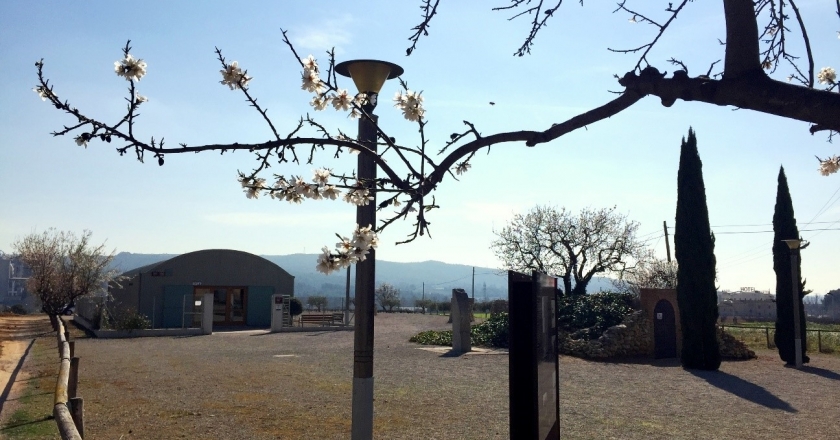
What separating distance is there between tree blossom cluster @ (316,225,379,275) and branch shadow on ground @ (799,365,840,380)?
15.9 m

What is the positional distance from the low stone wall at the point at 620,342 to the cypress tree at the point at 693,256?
8.01ft

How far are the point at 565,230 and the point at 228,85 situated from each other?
101ft

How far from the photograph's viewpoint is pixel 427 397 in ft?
39.5

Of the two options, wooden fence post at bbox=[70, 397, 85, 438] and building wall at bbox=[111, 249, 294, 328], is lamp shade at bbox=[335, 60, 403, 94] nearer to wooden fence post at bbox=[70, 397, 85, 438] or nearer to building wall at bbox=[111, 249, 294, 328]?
wooden fence post at bbox=[70, 397, 85, 438]

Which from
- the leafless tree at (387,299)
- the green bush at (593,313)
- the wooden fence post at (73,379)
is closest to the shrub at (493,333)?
the green bush at (593,313)

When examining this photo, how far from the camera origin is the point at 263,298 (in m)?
37.2

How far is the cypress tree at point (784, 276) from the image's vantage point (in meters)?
19.4

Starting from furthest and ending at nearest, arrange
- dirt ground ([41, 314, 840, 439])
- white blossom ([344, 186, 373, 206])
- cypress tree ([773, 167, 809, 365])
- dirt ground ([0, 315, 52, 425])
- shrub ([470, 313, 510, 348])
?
shrub ([470, 313, 510, 348]) < cypress tree ([773, 167, 809, 365]) < dirt ground ([0, 315, 52, 425]) < dirt ground ([41, 314, 840, 439]) < white blossom ([344, 186, 373, 206])

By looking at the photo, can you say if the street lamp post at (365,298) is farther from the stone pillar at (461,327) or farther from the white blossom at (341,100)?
the stone pillar at (461,327)

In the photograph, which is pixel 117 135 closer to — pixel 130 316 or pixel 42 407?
pixel 42 407

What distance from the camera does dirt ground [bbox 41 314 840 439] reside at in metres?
9.31

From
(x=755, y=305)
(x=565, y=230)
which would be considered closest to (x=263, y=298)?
(x=565, y=230)

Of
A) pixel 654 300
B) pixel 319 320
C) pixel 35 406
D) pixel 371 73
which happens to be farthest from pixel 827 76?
pixel 319 320

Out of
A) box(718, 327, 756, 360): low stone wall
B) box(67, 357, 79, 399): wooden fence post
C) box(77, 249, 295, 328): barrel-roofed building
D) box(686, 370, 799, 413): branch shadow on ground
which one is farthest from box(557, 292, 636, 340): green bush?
box(77, 249, 295, 328): barrel-roofed building
